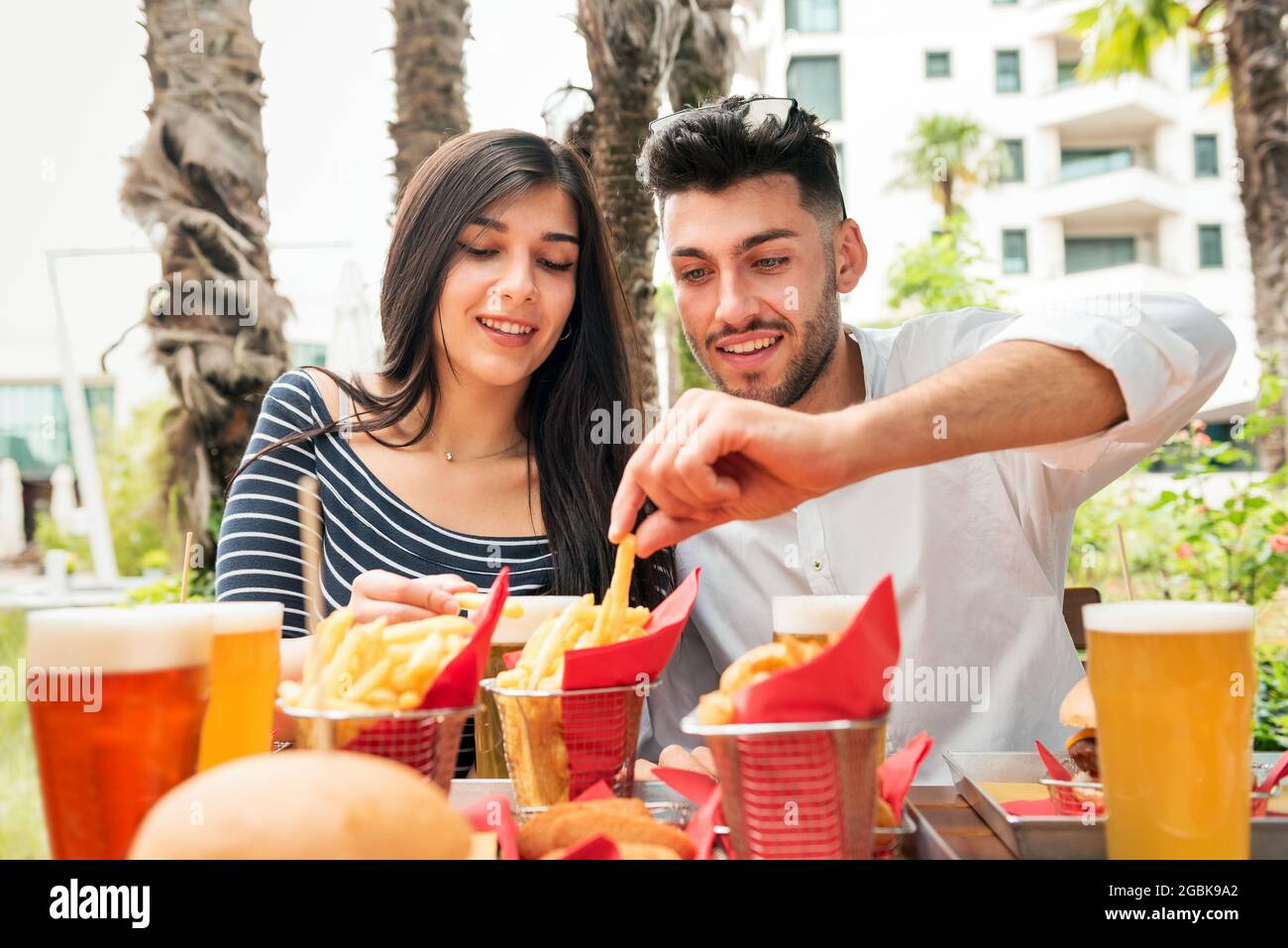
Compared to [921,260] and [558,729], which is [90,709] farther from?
[921,260]

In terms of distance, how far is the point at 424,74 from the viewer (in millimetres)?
4945

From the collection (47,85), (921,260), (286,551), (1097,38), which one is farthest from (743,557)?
(921,260)

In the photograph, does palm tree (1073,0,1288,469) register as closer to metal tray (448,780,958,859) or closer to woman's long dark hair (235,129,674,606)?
woman's long dark hair (235,129,674,606)

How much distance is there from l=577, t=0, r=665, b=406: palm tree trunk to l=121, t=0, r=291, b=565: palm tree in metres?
1.39

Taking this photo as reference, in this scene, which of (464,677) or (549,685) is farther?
(549,685)

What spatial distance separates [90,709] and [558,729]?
0.46 m

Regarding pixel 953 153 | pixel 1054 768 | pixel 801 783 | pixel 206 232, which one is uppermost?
pixel 953 153

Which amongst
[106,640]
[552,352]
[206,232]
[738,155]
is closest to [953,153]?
[206,232]

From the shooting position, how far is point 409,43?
4953 mm

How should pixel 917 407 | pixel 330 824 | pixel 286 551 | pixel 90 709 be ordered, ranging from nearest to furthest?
pixel 330 824
pixel 90 709
pixel 917 407
pixel 286 551

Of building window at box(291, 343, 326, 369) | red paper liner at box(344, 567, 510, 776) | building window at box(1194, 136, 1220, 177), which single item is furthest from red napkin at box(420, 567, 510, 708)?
building window at box(1194, 136, 1220, 177)

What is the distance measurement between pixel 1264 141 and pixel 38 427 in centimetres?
673

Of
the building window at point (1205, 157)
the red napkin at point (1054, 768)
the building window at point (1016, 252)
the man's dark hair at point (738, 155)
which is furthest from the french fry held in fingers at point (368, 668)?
the building window at point (1205, 157)

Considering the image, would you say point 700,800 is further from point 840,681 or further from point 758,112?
point 758,112
